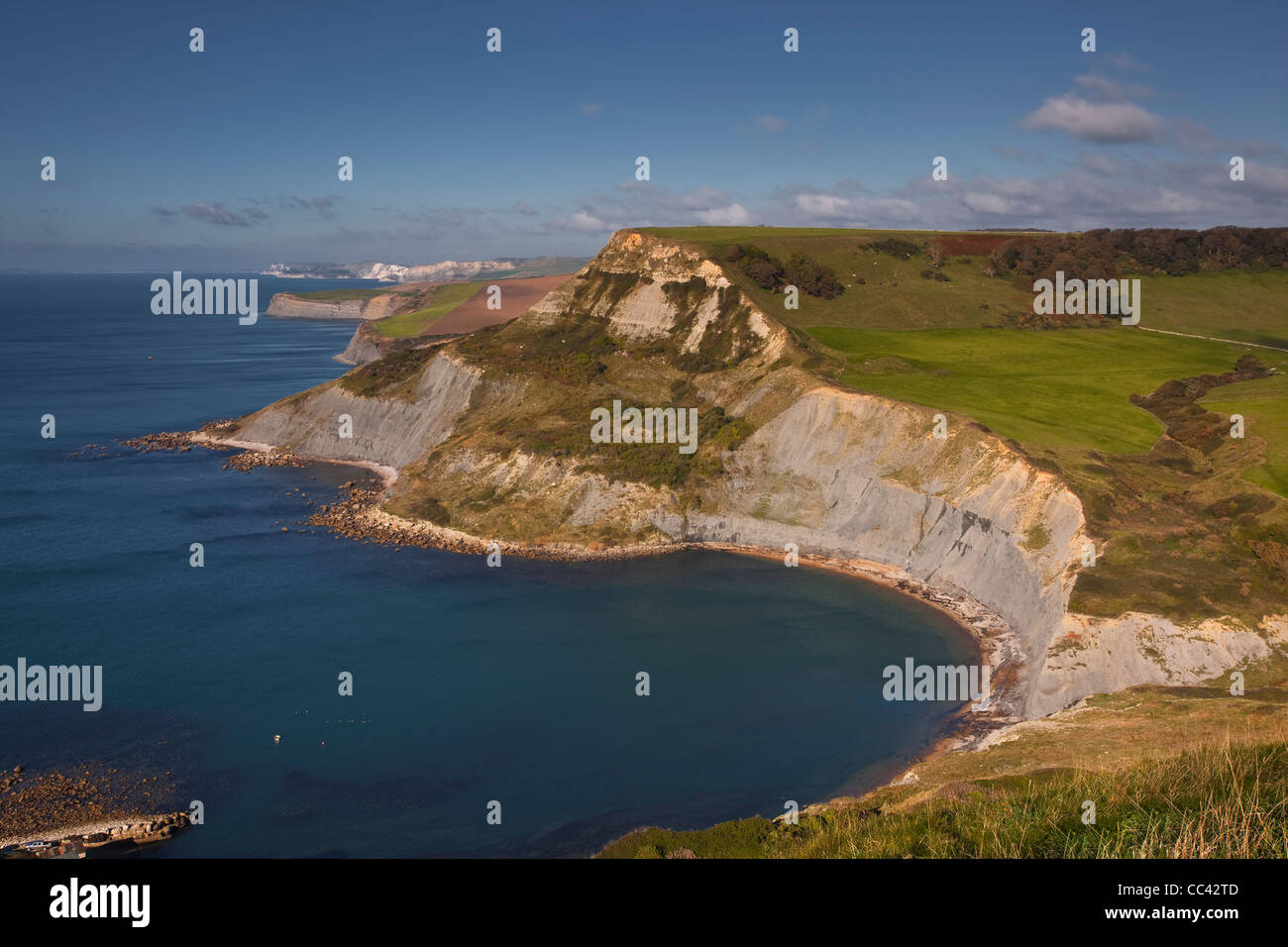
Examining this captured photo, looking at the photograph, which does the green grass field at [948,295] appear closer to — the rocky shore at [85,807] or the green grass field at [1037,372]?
the green grass field at [1037,372]

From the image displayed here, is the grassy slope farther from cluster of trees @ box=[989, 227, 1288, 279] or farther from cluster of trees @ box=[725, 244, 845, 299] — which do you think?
cluster of trees @ box=[989, 227, 1288, 279]

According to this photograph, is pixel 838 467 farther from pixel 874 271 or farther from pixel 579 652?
pixel 874 271

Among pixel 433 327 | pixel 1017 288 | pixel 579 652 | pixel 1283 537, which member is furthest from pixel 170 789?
pixel 433 327

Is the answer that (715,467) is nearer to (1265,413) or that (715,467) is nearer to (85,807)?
(1265,413)

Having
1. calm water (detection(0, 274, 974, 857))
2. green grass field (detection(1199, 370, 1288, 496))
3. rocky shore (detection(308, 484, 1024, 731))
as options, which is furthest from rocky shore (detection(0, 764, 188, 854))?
green grass field (detection(1199, 370, 1288, 496))

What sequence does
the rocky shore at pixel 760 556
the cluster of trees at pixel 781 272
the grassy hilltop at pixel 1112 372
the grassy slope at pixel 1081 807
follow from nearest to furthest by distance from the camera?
the grassy slope at pixel 1081 807 < the rocky shore at pixel 760 556 < the grassy hilltop at pixel 1112 372 < the cluster of trees at pixel 781 272

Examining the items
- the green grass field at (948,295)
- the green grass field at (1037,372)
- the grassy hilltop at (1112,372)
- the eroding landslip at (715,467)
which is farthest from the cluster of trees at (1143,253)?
the eroding landslip at (715,467)
